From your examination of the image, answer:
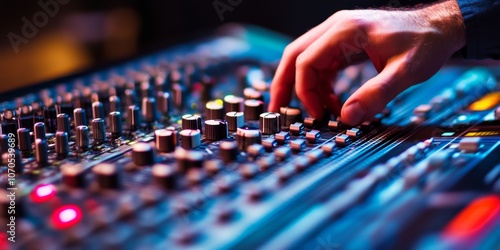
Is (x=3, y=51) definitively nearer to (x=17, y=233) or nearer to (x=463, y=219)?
(x=17, y=233)

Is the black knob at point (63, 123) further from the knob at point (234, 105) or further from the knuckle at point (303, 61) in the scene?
the knuckle at point (303, 61)

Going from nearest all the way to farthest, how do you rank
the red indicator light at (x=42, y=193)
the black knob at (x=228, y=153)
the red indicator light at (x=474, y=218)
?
1. the red indicator light at (x=474, y=218)
2. the red indicator light at (x=42, y=193)
3. the black knob at (x=228, y=153)

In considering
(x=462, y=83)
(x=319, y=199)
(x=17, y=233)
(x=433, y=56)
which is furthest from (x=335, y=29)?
(x=17, y=233)

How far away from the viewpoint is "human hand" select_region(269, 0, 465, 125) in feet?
3.69

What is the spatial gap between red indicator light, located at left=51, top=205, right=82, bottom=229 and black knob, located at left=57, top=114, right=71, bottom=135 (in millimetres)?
397

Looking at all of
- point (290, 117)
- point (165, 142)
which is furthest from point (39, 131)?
point (290, 117)

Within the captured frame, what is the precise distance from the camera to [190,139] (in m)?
0.99

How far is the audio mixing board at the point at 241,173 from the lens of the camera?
652mm

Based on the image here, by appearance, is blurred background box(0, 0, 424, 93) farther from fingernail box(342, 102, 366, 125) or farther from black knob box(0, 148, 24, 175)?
black knob box(0, 148, 24, 175)

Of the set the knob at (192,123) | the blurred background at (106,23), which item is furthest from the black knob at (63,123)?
the blurred background at (106,23)

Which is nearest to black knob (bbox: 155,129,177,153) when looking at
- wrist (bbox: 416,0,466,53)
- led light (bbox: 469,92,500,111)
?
wrist (bbox: 416,0,466,53)

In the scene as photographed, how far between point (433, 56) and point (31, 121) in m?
0.82

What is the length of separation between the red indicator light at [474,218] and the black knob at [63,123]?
0.73m

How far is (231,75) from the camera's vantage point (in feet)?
5.43
